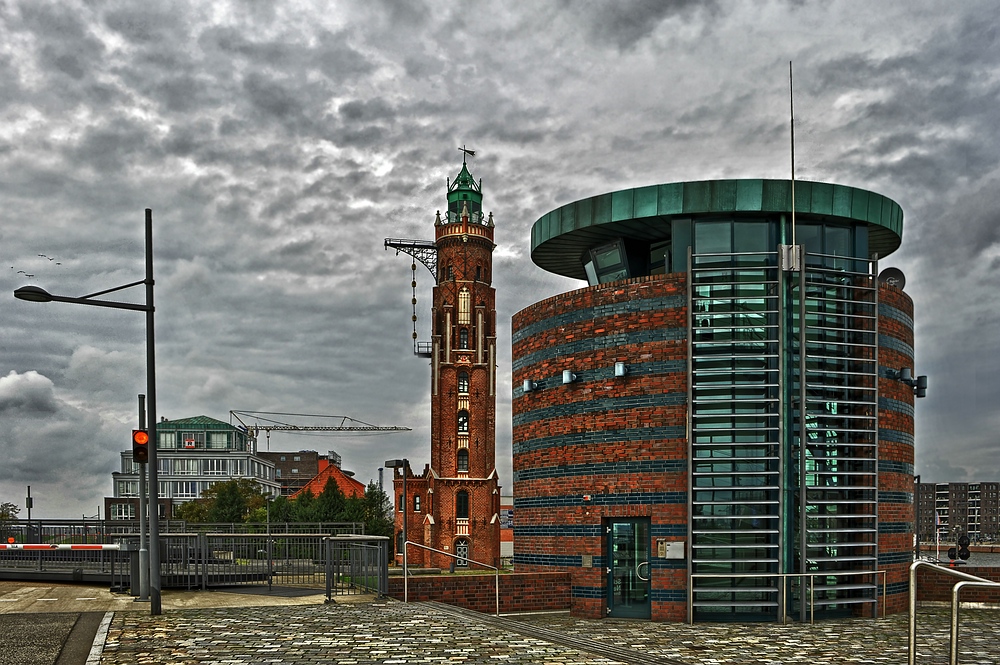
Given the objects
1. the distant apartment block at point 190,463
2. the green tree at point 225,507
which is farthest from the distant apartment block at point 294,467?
the green tree at point 225,507

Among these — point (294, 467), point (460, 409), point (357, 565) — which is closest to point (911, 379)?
point (357, 565)

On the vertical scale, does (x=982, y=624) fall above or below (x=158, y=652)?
below

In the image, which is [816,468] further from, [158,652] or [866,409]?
[158,652]

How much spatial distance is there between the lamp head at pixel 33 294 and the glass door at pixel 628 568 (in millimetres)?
12635

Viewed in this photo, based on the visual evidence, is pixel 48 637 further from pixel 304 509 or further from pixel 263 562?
pixel 304 509

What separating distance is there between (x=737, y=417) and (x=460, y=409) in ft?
196

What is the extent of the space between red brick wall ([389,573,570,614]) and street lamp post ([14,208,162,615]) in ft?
15.7

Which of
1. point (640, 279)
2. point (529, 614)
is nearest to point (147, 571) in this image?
point (529, 614)

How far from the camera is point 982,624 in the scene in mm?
19406

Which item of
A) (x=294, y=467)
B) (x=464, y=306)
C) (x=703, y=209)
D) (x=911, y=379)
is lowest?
(x=294, y=467)

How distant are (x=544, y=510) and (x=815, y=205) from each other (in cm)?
950

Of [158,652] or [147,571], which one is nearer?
[158,652]

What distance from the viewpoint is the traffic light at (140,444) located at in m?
17.0

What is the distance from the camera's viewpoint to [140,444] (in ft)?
56.0
